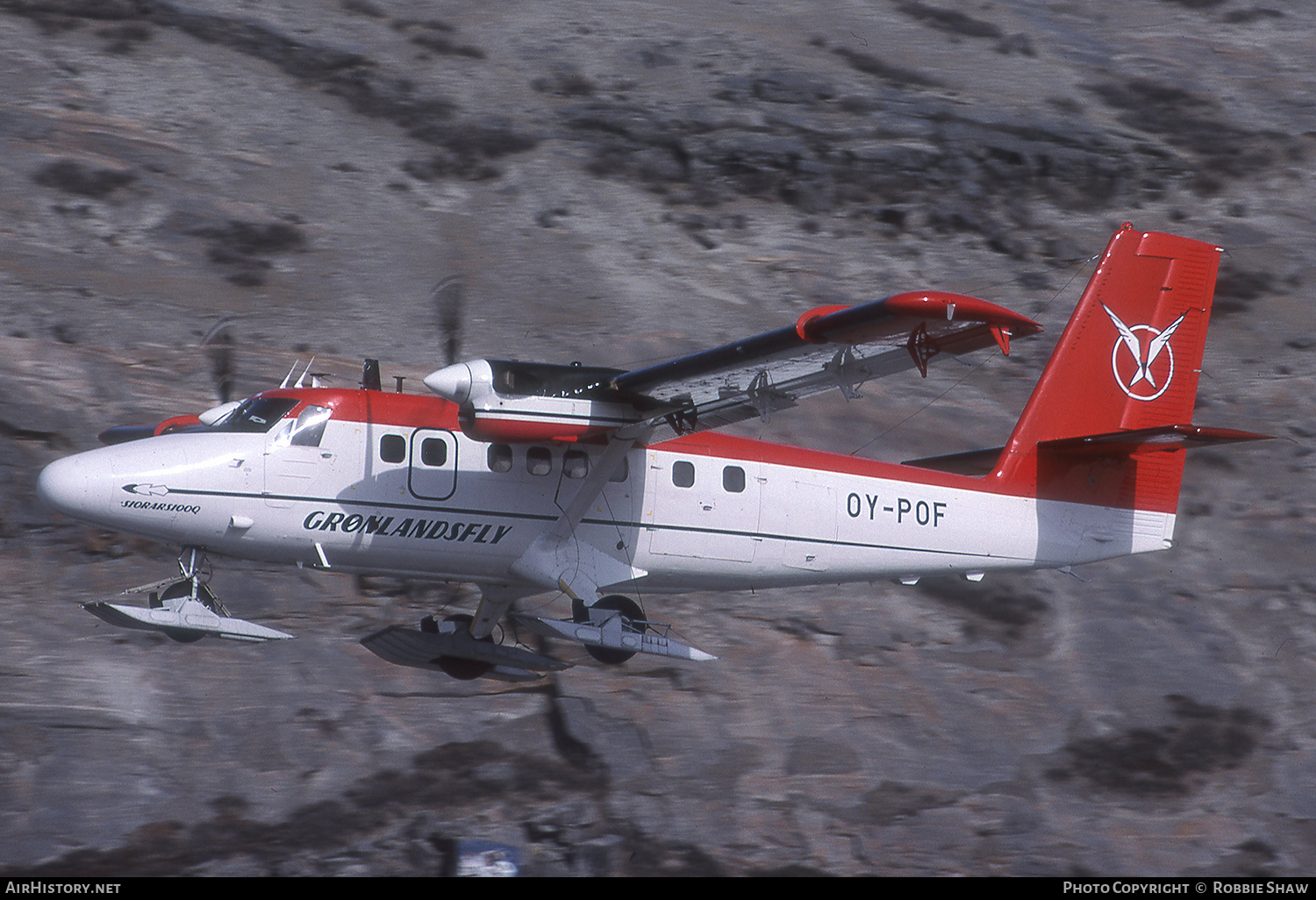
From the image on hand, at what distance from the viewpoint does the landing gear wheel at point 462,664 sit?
574 inches

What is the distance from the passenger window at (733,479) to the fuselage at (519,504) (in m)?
0.02

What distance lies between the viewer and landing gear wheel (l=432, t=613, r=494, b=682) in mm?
14586

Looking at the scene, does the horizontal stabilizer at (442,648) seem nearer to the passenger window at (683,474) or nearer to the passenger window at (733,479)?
the passenger window at (683,474)

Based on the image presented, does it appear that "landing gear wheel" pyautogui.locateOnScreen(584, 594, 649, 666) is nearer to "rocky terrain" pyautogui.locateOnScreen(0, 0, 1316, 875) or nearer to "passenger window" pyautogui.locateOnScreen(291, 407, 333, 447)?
"rocky terrain" pyautogui.locateOnScreen(0, 0, 1316, 875)

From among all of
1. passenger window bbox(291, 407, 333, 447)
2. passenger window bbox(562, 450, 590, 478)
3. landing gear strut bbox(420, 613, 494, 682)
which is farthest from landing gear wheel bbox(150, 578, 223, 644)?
passenger window bbox(562, 450, 590, 478)

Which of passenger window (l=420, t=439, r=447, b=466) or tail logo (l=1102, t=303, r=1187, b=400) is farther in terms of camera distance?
tail logo (l=1102, t=303, r=1187, b=400)

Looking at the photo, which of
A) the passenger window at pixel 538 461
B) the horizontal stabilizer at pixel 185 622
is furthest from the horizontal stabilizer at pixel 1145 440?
the horizontal stabilizer at pixel 185 622

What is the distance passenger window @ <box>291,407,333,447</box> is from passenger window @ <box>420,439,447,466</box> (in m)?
0.99

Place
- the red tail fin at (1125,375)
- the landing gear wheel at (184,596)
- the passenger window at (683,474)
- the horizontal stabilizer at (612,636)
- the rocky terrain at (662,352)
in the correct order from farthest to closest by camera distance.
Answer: the rocky terrain at (662,352)
the red tail fin at (1125,375)
the passenger window at (683,474)
the horizontal stabilizer at (612,636)
the landing gear wheel at (184,596)

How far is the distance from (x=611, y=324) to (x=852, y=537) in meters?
13.1

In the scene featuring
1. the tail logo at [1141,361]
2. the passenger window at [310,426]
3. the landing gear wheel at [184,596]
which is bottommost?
the landing gear wheel at [184,596]

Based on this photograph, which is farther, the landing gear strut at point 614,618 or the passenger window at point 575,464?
the passenger window at point 575,464

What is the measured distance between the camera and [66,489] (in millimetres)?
12547
